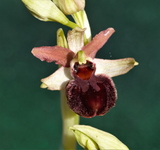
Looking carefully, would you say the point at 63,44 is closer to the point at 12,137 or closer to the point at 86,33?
the point at 86,33

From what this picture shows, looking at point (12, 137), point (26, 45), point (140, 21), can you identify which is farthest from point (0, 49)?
point (140, 21)

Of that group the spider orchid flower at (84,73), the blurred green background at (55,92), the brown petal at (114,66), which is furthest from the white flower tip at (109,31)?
the blurred green background at (55,92)

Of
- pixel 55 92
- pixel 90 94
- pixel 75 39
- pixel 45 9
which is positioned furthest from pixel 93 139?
pixel 55 92

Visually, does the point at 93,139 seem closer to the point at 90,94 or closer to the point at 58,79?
the point at 90,94

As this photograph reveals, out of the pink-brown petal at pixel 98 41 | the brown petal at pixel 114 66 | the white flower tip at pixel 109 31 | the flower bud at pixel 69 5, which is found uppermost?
the flower bud at pixel 69 5

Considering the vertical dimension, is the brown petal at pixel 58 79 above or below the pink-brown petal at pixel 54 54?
below

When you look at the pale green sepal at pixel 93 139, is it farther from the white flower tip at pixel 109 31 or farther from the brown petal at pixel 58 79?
the white flower tip at pixel 109 31
